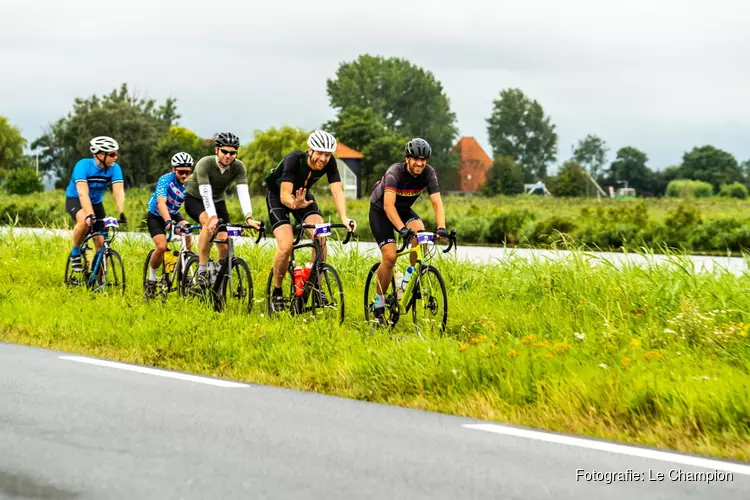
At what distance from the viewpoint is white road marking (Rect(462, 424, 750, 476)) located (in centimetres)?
A: 523

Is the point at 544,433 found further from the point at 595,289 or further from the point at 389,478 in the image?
the point at 595,289

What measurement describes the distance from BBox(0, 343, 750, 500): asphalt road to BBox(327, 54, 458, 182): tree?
11591 centimetres

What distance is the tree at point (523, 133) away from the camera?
149m

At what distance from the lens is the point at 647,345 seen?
27.4 feet

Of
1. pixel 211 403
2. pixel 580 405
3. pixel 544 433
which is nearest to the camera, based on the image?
pixel 544 433

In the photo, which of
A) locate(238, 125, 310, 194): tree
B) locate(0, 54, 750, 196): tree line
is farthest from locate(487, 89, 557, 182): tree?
locate(238, 125, 310, 194): tree

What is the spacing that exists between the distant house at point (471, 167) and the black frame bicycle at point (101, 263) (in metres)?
125

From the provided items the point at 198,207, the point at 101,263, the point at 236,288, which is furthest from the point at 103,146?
the point at 236,288

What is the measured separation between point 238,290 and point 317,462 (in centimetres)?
667

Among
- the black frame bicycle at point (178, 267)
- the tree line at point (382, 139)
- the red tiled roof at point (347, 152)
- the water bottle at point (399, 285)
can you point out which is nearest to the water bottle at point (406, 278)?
the water bottle at point (399, 285)

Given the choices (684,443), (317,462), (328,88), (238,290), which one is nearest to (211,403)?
(317,462)

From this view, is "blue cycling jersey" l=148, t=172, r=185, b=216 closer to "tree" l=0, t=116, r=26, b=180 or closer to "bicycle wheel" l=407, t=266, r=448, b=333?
"bicycle wheel" l=407, t=266, r=448, b=333

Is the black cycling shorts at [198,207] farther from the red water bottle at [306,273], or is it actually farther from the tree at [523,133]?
the tree at [523,133]

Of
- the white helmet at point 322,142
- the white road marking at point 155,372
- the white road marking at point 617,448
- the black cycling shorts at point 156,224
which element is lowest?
the white road marking at point 155,372
